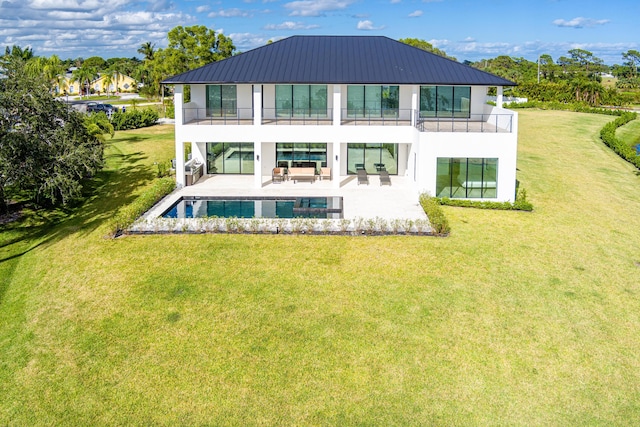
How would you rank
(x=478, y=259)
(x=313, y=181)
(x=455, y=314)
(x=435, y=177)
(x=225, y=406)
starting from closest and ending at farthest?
(x=225, y=406)
(x=455, y=314)
(x=478, y=259)
(x=435, y=177)
(x=313, y=181)

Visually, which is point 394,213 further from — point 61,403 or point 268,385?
point 61,403

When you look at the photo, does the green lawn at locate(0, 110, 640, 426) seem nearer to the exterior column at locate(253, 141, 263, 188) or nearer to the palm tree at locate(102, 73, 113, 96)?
the exterior column at locate(253, 141, 263, 188)

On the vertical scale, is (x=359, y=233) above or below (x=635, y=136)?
below

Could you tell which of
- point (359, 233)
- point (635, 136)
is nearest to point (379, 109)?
point (359, 233)

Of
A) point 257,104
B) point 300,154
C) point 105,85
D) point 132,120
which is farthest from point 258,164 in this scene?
point 105,85

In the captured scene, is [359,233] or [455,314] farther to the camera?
[359,233]

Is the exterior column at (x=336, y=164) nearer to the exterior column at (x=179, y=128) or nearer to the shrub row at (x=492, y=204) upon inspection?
the shrub row at (x=492, y=204)

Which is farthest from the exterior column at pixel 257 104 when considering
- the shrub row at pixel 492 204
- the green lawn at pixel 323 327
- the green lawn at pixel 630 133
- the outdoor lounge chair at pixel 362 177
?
the green lawn at pixel 630 133
